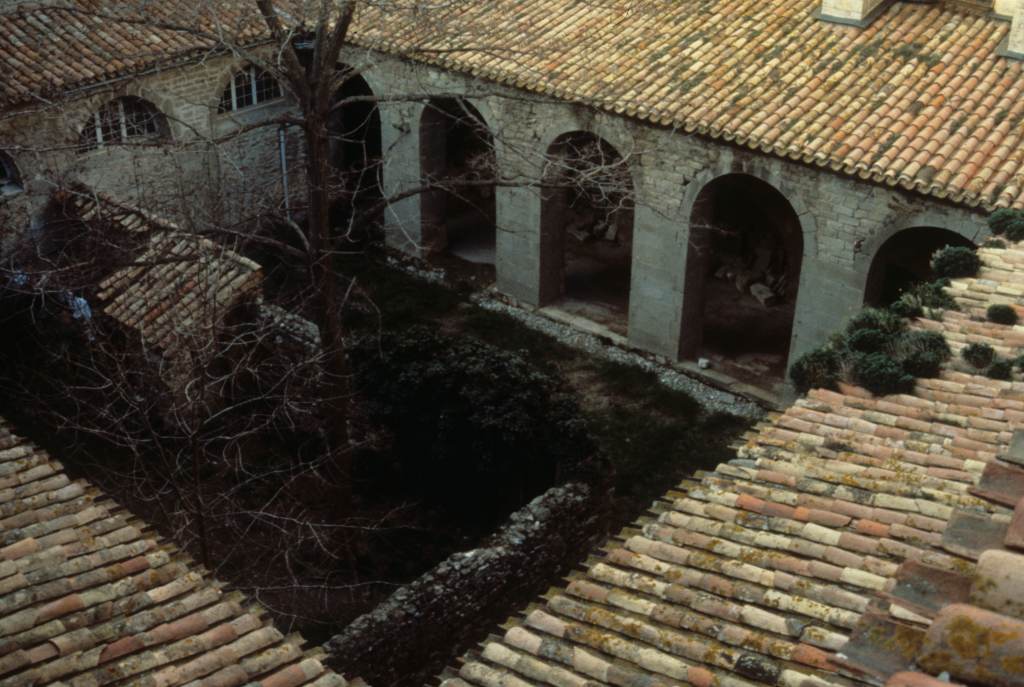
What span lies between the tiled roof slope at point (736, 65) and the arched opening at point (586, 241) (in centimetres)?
134

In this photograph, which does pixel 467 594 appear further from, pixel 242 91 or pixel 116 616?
pixel 242 91

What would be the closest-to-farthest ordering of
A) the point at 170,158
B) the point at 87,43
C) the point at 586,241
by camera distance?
the point at 87,43, the point at 170,158, the point at 586,241

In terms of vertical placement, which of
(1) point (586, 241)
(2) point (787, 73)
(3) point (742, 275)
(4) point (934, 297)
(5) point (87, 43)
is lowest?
(3) point (742, 275)

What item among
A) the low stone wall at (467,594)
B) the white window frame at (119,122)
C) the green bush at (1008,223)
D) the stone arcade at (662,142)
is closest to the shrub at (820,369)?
the green bush at (1008,223)

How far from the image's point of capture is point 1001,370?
9.98m

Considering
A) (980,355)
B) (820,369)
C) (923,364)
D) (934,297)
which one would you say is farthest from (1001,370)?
(934,297)

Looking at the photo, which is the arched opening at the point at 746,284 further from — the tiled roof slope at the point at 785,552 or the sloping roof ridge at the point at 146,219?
the tiled roof slope at the point at 785,552

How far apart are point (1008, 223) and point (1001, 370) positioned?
11.9 feet

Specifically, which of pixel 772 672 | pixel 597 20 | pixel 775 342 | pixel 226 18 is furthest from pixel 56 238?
pixel 772 672

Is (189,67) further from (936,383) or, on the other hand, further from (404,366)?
(936,383)

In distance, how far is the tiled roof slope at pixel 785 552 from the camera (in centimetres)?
699

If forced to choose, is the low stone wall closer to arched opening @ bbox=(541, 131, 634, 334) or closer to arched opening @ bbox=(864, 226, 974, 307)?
arched opening @ bbox=(541, 131, 634, 334)

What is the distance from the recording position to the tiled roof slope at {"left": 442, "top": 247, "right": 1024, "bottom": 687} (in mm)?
6988

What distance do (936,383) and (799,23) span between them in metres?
9.15
